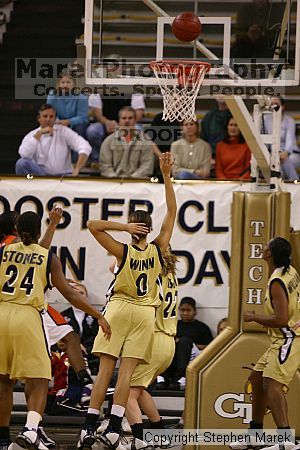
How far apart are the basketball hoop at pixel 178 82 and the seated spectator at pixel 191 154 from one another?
10.7ft

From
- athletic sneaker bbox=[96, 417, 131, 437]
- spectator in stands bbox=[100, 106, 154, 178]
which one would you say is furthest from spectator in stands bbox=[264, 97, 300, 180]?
athletic sneaker bbox=[96, 417, 131, 437]

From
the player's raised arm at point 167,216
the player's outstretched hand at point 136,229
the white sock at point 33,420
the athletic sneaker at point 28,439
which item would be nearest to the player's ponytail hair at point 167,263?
the player's raised arm at point 167,216

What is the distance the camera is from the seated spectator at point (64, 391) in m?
10.3

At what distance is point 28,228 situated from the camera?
783 centimetres

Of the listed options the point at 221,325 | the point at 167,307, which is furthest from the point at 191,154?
the point at 167,307

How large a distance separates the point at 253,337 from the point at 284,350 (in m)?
1.02

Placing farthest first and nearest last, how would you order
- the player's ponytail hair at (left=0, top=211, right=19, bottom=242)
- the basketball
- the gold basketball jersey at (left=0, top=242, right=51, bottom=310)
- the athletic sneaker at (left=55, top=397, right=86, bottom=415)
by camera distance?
the athletic sneaker at (left=55, top=397, right=86, bottom=415) → the basketball → the player's ponytail hair at (left=0, top=211, right=19, bottom=242) → the gold basketball jersey at (left=0, top=242, right=51, bottom=310)

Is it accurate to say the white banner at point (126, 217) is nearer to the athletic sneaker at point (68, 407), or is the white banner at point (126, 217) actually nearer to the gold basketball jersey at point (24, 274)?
the athletic sneaker at point (68, 407)

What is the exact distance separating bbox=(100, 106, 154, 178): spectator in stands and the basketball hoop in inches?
133

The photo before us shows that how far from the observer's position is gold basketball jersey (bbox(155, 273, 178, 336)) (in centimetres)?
898

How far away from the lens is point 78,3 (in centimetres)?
1475

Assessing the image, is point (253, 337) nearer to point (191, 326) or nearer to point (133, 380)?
point (133, 380)

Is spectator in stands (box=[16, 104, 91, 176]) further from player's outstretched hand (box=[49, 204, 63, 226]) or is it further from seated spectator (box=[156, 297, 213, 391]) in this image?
player's outstretched hand (box=[49, 204, 63, 226])

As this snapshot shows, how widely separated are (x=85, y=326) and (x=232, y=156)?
2662mm
